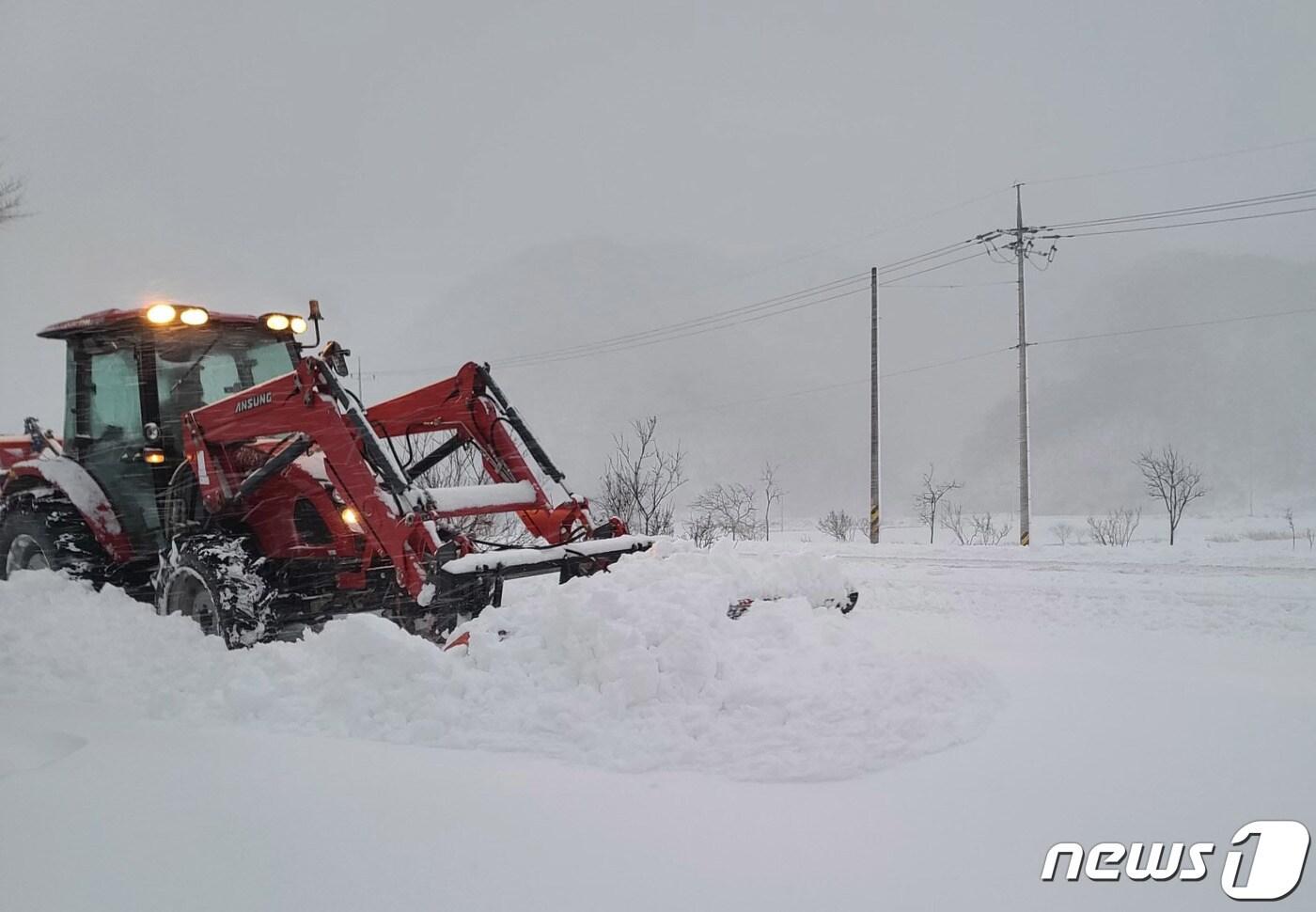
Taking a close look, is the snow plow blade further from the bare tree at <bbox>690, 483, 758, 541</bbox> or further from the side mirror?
the bare tree at <bbox>690, 483, 758, 541</bbox>

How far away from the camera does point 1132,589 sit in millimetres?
8336

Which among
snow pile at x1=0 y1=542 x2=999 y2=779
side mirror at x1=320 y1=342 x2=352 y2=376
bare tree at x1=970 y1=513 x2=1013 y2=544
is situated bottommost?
bare tree at x1=970 y1=513 x2=1013 y2=544

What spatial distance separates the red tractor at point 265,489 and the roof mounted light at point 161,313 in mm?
12

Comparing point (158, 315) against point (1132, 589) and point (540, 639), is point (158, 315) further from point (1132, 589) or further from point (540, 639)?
point (1132, 589)

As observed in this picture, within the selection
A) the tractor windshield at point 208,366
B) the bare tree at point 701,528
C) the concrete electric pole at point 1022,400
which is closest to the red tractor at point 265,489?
the tractor windshield at point 208,366

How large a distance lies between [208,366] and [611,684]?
4.16 metres

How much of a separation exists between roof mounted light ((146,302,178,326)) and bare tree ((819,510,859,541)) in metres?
19.9

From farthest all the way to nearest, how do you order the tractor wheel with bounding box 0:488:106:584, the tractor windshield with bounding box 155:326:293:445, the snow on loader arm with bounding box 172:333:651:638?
the tractor windshield with bounding box 155:326:293:445 → the tractor wheel with bounding box 0:488:106:584 → the snow on loader arm with bounding box 172:333:651:638

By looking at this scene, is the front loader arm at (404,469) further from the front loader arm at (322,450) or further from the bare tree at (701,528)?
the bare tree at (701,528)

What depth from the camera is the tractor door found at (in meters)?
5.84

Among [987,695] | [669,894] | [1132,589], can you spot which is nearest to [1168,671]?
[987,695]

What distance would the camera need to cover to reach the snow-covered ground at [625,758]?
2.26 m

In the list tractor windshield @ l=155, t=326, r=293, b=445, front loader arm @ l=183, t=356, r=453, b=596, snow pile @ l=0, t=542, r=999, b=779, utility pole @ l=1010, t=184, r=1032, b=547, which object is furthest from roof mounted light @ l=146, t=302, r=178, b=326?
utility pole @ l=1010, t=184, r=1032, b=547

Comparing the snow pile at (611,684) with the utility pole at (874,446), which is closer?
the snow pile at (611,684)
